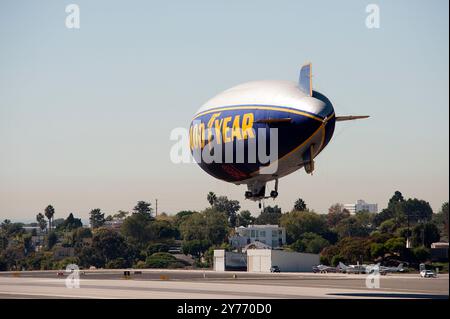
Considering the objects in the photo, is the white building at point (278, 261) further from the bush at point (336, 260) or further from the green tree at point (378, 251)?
the green tree at point (378, 251)

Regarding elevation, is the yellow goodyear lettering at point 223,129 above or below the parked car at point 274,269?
above

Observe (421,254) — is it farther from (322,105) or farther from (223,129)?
(322,105)

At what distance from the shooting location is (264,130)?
78500 mm

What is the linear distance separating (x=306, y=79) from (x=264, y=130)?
6.99 meters

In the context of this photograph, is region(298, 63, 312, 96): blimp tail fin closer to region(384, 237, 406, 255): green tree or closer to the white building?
the white building

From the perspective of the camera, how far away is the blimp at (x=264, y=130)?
76.6 meters

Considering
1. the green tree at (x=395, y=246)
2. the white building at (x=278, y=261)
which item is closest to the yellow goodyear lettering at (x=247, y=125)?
the white building at (x=278, y=261)

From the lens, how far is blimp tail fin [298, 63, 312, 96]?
78.9 meters

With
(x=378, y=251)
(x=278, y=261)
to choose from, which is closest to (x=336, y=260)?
(x=378, y=251)

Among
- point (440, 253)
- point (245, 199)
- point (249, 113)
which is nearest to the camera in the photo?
point (249, 113)
